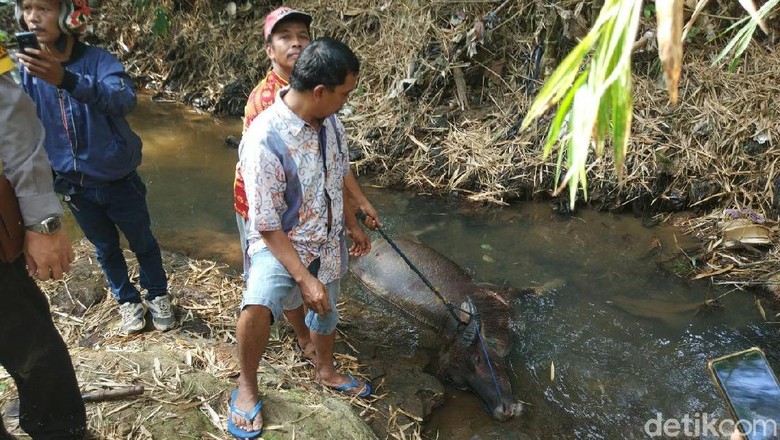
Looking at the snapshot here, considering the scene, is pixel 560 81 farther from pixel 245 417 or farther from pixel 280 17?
pixel 245 417

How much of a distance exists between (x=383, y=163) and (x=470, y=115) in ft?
4.10

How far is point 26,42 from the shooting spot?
97.6 inches

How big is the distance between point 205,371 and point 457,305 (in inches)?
75.0

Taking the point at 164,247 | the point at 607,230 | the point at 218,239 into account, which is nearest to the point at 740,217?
the point at 607,230

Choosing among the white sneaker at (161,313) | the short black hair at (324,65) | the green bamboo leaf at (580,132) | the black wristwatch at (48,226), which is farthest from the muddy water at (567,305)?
the green bamboo leaf at (580,132)

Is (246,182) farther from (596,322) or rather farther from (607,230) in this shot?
(607,230)

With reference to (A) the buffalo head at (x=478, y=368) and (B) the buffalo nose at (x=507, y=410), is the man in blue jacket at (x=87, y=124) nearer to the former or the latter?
(A) the buffalo head at (x=478, y=368)

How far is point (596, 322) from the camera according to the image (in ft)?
14.2

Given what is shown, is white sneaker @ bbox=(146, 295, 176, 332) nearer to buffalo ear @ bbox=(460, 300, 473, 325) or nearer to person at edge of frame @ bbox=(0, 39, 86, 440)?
person at edge of frame @ bbox=(0, 39, 86, 440)

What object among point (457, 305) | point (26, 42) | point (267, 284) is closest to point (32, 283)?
point (267, 284)

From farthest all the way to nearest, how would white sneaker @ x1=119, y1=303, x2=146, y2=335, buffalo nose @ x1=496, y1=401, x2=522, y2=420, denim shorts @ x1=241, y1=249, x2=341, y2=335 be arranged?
white sneaker @ x1=119, y1=303, x2=146, y2=335, buffalo nose @ x1=496, y1=401, x2=522, y2=420, denim shorts @ x1=241, y1=249, x2=341, y2=335

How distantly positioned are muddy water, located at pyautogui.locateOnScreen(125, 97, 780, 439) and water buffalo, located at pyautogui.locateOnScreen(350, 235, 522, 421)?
12cm

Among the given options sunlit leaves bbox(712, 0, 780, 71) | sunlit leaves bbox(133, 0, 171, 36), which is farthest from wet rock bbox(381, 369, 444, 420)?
sunlit leaves bbox(133, 0, 171, 36)

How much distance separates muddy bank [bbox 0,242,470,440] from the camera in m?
2.75
